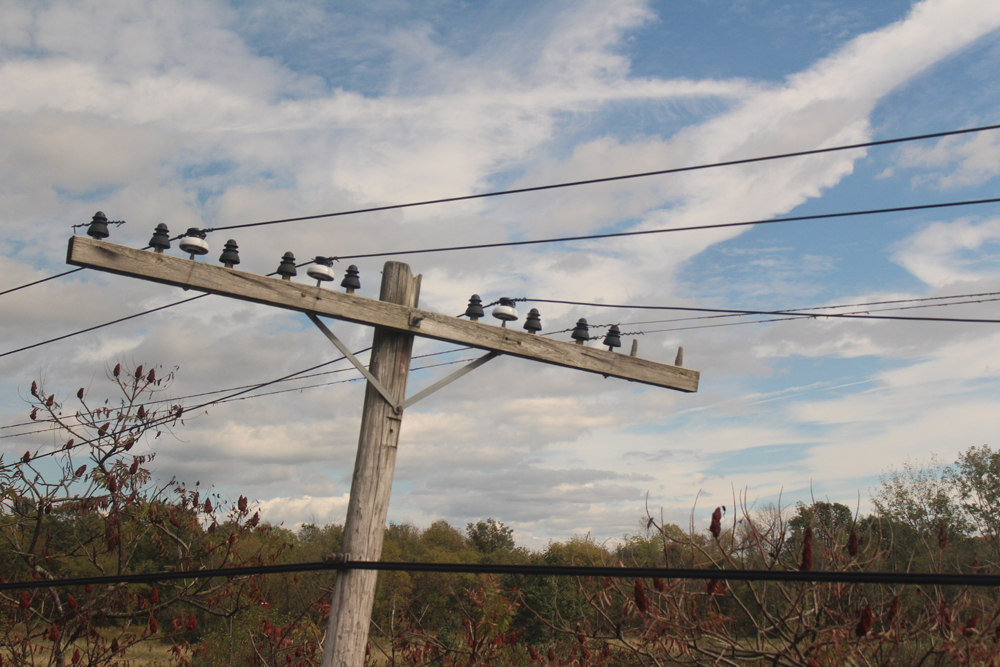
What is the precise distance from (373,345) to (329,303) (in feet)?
1.61

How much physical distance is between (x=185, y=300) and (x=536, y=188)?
4058 millimetres

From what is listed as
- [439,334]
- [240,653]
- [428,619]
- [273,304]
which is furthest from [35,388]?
[428,619]

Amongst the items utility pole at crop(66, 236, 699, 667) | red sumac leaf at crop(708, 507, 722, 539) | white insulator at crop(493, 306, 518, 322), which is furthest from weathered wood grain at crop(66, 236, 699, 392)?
red sumac leaf at crop(708, 507, 722, 539)

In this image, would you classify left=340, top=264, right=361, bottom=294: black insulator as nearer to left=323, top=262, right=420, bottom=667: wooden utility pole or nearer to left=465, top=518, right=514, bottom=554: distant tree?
left=323, top=262, right=420, bottom=667: wooden utility pole

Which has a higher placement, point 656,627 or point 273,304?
point 273,304

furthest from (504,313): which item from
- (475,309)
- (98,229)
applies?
(98,229)

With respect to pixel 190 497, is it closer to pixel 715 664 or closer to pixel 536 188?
pixel 536 188

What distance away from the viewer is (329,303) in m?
5.84

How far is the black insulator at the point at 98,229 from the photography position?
219 inches

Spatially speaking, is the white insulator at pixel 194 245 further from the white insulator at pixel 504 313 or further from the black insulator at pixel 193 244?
the white insulator at pixel 504 313

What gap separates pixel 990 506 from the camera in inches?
1462

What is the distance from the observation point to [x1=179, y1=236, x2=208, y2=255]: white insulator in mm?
5797

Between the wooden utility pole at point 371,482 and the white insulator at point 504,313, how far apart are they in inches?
29.7

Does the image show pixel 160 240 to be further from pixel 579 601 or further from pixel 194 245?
pixel 579 601
